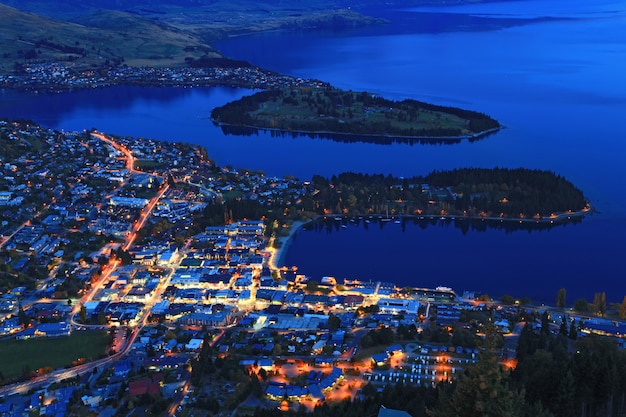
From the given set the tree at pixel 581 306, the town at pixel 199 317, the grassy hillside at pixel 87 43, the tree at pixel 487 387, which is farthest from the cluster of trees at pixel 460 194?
the grassy hillside at pixel 87 43

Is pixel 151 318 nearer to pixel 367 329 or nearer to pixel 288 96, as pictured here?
pixel 367 329

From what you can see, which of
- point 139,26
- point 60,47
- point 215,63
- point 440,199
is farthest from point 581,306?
point 139,26

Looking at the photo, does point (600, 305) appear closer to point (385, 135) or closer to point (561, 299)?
A: point (561, 299)

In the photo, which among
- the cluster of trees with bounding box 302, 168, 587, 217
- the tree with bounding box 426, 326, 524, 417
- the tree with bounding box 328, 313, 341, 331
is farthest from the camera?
the cluster of trees with bounding box 302, 168, 587, 217

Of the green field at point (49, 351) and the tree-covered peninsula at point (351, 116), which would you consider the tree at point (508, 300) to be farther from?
the tree-covered peninsula at point (351, 116)

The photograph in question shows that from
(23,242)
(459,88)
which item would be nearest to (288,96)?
(459,88)

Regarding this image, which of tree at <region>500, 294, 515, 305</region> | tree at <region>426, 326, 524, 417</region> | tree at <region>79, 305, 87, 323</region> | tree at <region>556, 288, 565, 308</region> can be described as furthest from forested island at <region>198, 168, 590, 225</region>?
tree at <region>426, 326, 524, 417</region>

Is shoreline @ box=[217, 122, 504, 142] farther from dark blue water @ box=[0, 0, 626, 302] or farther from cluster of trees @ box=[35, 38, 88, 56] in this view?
cluster of trees @ box=[35, 38, 88, 56]
